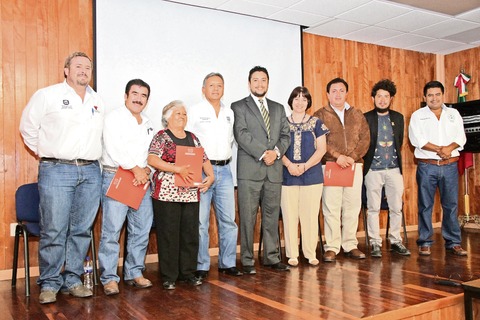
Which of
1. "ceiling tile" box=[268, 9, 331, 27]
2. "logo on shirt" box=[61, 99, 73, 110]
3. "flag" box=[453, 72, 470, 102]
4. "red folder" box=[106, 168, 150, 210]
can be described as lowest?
"red folder" box=[106, 168, 150, 210]

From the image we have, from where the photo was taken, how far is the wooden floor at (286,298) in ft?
8.87

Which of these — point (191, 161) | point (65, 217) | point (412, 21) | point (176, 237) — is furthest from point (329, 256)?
point (412, 21)

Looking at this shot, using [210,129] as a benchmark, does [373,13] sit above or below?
above

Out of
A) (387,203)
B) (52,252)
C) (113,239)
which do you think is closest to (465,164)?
(387,203)

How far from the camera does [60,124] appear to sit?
121 inches

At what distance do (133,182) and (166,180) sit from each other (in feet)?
0.79

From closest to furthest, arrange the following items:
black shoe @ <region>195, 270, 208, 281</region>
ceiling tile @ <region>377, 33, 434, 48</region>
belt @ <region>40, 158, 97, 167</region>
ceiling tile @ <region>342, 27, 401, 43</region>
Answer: belt @ <region>40, 158, 97, 167</region>
black shoe @ <region>195, 270, 208, 281</region>
ceiling tile @ <region>342, 27, 401, 43</region>
ceiling tile @ <region>377, 33, 434, 48</region>

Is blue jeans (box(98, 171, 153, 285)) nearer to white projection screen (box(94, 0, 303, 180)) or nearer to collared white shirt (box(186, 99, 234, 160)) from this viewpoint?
collared white shirt (box(186, 99, 234, 160))

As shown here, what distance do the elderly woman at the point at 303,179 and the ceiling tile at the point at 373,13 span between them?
1.44m

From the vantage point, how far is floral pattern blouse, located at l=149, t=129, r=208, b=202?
330 centimetres

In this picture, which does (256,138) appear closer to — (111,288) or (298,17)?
(111,288)

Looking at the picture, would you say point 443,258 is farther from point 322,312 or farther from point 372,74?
point 372,74

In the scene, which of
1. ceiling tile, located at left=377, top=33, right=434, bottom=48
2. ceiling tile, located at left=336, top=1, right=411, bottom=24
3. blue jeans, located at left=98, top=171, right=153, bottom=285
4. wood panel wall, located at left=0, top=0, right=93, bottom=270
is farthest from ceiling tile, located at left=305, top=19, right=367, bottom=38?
blue jeans, located at left=98, top=171, right=153, bottom=285

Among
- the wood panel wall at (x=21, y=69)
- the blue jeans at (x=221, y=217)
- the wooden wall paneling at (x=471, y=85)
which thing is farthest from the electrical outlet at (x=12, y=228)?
the wooden wall paneling at (x=471, y=85)
